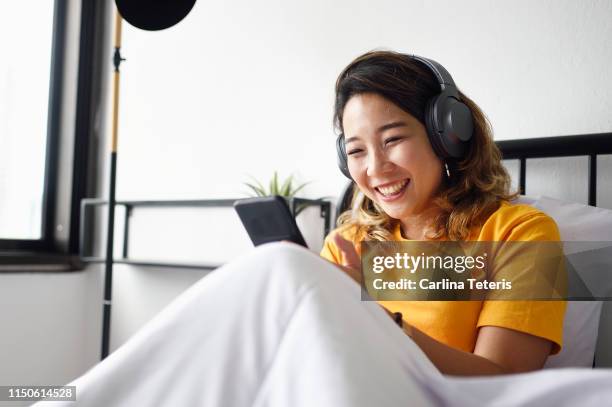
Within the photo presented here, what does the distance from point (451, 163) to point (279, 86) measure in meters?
0.88

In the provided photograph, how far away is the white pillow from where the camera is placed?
110 centimetres

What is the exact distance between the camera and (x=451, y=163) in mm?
1195

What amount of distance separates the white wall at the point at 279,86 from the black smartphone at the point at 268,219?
2.51 ft

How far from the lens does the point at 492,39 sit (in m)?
1.49

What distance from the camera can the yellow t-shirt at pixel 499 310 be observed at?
944 mm

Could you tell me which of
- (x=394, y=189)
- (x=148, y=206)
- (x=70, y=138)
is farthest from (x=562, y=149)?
(x=70, y=138)

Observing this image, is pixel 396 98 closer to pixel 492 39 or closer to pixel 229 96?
pixel 492 39

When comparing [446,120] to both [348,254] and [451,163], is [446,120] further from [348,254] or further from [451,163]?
[348,254]

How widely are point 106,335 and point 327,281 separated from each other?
1444 millimetres

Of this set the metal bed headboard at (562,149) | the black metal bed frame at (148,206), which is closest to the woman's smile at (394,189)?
the metal bed headboard at (562,149)

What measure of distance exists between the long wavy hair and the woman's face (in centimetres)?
2

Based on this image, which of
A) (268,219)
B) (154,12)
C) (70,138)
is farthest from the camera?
(70,138)

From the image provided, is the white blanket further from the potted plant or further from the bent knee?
the potted plant

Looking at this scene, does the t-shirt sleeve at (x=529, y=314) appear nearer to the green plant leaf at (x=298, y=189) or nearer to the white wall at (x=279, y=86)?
the white wall at (x=279, y=86)
